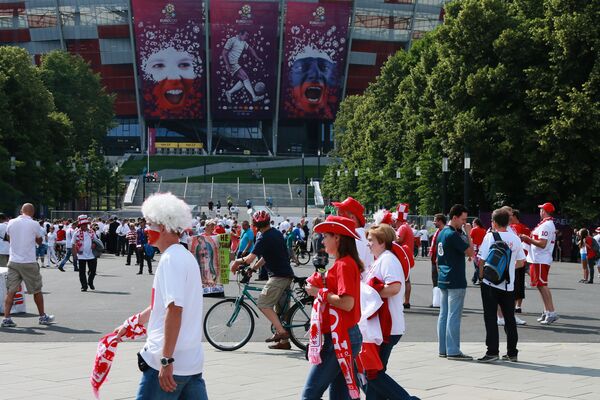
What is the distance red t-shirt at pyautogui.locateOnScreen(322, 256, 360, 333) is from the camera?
21.9 ft

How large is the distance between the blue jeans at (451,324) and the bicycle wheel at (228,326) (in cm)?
246

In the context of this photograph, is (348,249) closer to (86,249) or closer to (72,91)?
(86,249)

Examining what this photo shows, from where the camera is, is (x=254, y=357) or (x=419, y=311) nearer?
(x=254, y=357)

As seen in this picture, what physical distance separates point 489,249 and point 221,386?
4.03m

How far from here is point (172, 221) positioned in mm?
5824

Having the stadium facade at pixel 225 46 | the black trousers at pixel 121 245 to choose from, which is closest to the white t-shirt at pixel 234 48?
the stadium facade at pixel 225 46

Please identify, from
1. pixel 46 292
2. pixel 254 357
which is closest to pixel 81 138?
pixel 46 292

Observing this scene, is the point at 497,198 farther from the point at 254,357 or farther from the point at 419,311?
the point at 254,357

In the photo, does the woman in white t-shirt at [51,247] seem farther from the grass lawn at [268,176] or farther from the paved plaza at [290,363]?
the grass lawn at [268,176]

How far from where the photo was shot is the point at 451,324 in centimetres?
1170

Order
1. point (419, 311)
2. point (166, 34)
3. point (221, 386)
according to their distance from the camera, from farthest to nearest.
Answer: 1. point (166, 34)
2. point (419, 311)
3. point (221, 386)

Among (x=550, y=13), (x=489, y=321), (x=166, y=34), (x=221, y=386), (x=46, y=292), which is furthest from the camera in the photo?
(x=166, y=34)

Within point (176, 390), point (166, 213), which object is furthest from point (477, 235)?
point (176, 390)

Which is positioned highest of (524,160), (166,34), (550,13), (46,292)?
(166,34)
